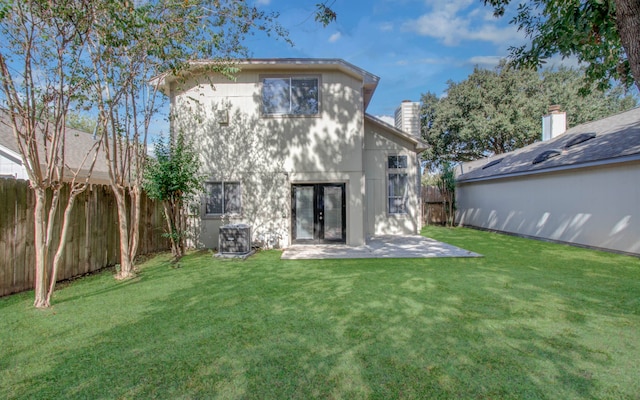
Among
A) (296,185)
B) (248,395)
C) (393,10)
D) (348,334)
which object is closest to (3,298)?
(248,395)

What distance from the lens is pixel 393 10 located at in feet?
26.5

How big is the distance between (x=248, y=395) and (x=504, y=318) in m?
3.19

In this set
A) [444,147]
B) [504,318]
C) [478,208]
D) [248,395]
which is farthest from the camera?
[444,147]

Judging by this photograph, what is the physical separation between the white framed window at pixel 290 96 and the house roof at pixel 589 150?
7850mm

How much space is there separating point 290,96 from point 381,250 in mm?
5292

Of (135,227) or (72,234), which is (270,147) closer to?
(135,227)

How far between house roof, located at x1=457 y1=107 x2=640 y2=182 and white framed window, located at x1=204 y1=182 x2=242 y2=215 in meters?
10.1

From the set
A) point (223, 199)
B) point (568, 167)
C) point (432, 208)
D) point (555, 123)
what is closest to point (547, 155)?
point (568, 167)

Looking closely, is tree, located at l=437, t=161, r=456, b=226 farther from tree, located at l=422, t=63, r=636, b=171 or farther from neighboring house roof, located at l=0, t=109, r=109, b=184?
neighboring house roof, located at l=0, t=109, r=109, b=184

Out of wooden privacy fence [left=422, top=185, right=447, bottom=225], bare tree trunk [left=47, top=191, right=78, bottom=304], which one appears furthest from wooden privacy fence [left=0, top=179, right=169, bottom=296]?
wooden privacy fence [left=422, top=185, right=447, bottom=225]

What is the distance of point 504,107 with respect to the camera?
2325cm

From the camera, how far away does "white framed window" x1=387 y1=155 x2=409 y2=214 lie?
11680 mm

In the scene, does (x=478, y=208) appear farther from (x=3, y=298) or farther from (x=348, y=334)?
(x=3, y=298)

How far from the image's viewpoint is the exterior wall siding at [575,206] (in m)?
7.85
